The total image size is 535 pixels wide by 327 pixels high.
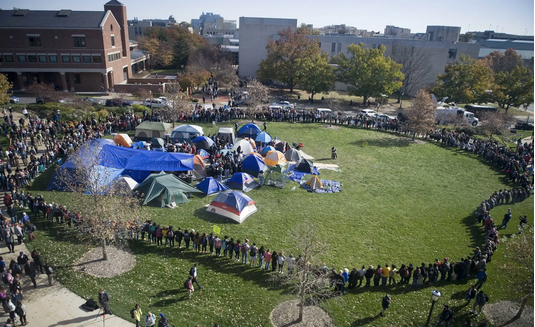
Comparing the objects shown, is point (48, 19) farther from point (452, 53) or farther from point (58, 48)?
point (452, 53)

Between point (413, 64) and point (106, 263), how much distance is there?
58624mm

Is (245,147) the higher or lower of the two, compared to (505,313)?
higher

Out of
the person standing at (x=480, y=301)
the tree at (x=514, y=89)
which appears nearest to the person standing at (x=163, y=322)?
the person standing at (x=480, y=301)

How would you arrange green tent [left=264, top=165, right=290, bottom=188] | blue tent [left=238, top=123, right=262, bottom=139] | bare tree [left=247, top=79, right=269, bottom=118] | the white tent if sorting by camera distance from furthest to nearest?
bare tree [left=247, top=79, right=269, bottom=118] < blue tent [left=238, top=123, right=262, bottom=139] < the white tent < green tent [left=264, top=165, right=290, bottom=188]

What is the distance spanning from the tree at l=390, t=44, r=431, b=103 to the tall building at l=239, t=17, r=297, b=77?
1935 cm

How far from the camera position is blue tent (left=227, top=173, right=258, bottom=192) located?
74.3 feet

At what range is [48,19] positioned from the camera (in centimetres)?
4741

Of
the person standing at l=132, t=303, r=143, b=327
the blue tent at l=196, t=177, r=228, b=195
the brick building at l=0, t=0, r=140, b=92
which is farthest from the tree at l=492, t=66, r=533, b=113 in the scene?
the brick building at l=0, t=0, r=140, b=92

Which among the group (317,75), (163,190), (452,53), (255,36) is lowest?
(163,190)

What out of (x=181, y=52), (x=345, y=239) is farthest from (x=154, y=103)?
(x=181, y=52)

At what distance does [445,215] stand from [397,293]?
8568mm

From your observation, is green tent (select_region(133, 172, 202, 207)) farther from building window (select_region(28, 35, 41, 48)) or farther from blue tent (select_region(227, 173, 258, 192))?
building window (select_region(28, 35, 41, 48))

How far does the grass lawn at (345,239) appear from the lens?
1303 centimetres

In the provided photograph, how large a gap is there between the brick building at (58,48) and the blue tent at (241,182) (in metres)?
35.7
